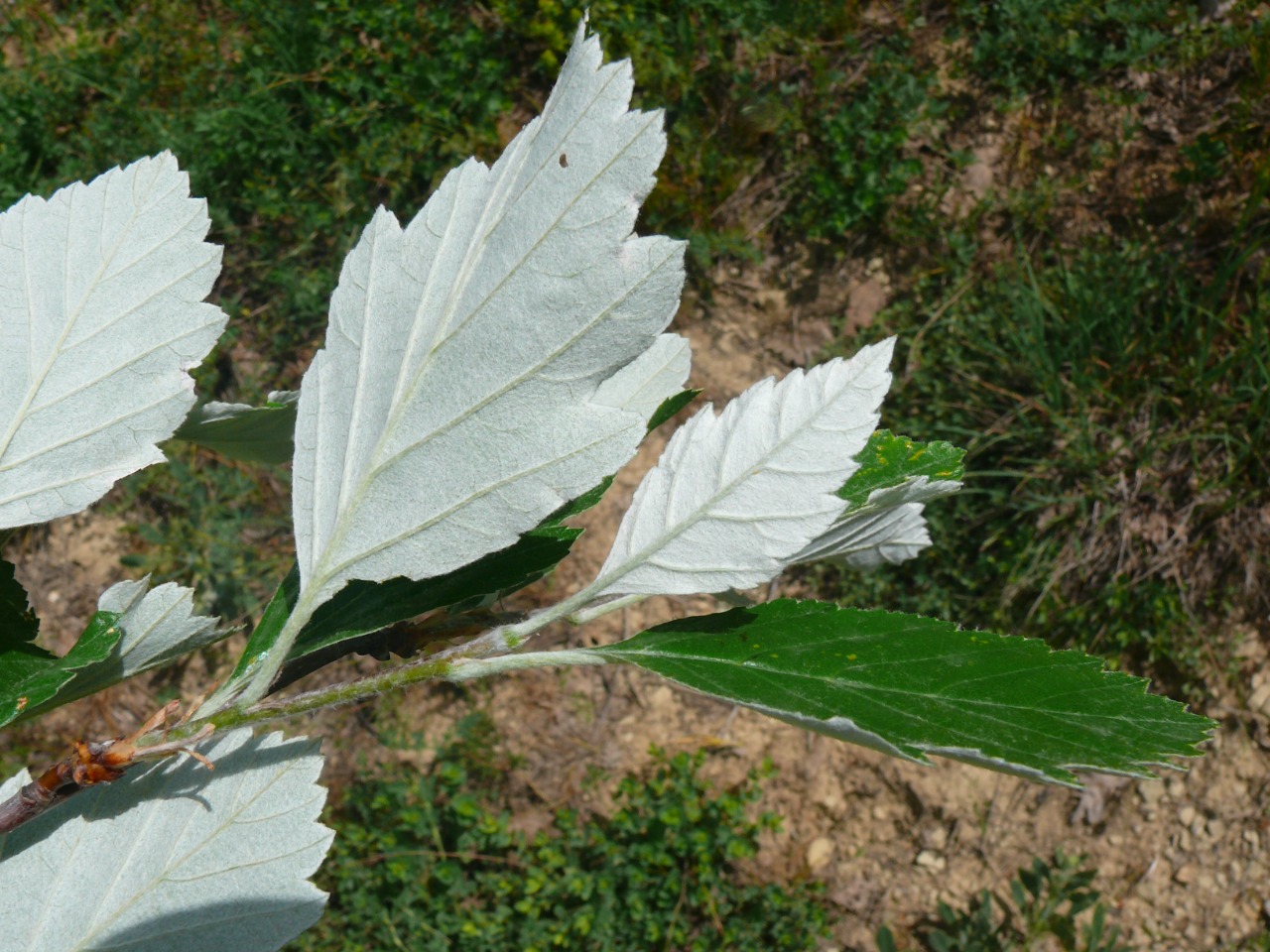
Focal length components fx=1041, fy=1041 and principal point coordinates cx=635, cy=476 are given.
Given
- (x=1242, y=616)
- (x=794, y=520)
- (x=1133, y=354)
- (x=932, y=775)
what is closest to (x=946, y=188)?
(x=1133, y=354)

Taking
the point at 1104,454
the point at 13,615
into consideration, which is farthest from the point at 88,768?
the point at 1104,454

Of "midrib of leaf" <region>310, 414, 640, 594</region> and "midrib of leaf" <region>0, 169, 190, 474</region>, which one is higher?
"midrib of leaf" <region>0, 169, 190, 474</region>

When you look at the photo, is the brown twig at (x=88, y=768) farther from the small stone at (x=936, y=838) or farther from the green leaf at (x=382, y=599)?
the small stone at (x=936, y=838)

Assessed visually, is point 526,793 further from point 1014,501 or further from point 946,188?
point 946,188

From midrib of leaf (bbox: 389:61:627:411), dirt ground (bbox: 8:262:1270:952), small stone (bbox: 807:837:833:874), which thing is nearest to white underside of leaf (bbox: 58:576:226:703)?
midrib of leaf (bbox: 389:61:627:411)

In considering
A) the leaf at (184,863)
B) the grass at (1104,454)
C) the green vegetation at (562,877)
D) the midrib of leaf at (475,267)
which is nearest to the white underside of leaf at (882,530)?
the midrib of leaf at (475,267)

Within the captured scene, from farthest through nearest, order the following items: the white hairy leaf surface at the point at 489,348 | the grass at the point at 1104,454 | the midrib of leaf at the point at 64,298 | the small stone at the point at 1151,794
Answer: the small stone at the point at 1151,794 < the grass at the point at 1104,454 < the midrib of leaf at the point at 64,298 < the white hairy leaf surface at the point at 489,348

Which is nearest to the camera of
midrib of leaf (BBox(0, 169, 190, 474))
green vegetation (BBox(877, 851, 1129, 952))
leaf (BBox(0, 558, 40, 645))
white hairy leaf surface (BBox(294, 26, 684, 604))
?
white hairy leaf surface (BBox(294, 26, 684, 604))

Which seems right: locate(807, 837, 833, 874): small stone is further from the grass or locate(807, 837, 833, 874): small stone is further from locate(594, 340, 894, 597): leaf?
locate(594, 340, 894, 597): leaf
